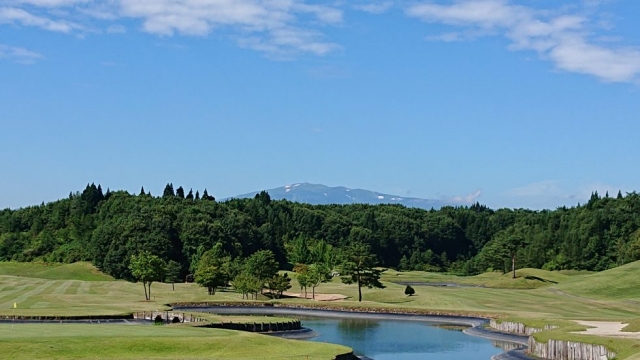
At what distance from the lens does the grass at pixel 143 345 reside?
1861 inches

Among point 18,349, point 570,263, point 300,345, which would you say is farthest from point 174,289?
point 570,263

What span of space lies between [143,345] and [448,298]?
7202 centimetres

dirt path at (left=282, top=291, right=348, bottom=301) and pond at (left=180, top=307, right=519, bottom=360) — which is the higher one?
dirt path at (left=282, top=291, right=348, bottom=301)

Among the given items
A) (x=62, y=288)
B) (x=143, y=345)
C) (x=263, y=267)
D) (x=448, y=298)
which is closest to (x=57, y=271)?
(x=62, y=288)

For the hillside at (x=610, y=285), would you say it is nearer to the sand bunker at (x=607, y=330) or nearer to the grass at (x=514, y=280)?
the grass at (x=514, y=280)

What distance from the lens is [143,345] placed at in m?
50.5

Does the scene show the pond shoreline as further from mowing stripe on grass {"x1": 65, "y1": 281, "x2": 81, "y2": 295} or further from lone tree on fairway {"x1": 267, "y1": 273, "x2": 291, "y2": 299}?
mowing stripe on grass {"x1": 65, "y1": 281, "x2": 81, "y2": 295}

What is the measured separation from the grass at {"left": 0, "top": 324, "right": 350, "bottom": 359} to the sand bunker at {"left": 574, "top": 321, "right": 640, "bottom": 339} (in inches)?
730

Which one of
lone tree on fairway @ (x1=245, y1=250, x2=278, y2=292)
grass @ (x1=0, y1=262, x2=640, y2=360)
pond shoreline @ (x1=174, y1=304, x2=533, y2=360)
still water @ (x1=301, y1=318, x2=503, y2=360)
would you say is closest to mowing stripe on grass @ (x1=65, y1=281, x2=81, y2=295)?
grass @ (x1=0, y1=262, x2=640, y2=360)

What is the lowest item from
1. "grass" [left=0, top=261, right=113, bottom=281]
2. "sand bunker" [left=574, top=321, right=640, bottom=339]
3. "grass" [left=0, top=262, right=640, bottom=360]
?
"sand bunker" [left=574, top=321, right=640, bottom=339]

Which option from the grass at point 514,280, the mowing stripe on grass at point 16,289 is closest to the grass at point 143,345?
the mowing stripe on grass at point 16,289

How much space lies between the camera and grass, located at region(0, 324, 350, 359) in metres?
47.3

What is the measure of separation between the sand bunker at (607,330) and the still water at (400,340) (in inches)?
292

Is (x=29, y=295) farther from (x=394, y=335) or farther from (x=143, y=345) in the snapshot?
(x=143, y=345)
